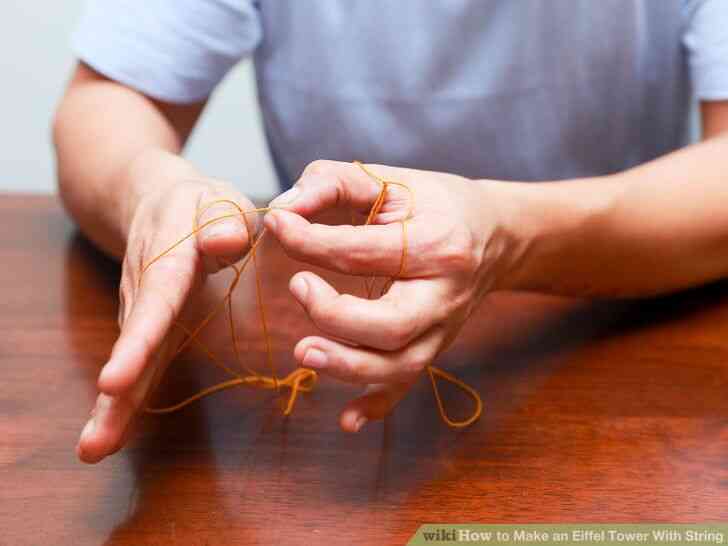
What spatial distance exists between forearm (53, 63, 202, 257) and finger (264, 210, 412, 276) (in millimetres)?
157

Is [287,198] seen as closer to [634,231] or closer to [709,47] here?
[634,231]

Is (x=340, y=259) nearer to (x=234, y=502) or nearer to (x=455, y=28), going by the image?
(x=234, y=502)

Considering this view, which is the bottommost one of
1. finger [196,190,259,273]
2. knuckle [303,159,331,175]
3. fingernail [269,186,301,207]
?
finger [196,190,259,273]

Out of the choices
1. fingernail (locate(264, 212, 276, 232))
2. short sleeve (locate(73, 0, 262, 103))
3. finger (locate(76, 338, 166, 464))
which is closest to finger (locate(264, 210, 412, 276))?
fingernail (locate(264, 212, 276, 232))

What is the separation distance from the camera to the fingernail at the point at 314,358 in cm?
45

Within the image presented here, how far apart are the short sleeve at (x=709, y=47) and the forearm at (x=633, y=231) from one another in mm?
80

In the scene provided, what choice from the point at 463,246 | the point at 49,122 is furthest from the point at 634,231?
the point at 49,122

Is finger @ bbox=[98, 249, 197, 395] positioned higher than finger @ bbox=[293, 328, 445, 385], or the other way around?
finger @ bbox=[98, 249, 197, 395]

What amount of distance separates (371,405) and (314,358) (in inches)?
2.6

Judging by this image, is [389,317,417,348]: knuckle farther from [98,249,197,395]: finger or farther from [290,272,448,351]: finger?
[98,249,197,395]: finger

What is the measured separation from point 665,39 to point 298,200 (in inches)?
20.0

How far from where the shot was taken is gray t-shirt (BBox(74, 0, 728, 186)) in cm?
79

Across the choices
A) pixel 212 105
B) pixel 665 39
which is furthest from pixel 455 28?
pixel 212 105

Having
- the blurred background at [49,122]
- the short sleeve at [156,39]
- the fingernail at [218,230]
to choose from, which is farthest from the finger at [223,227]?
the blurred background at [49,122]
